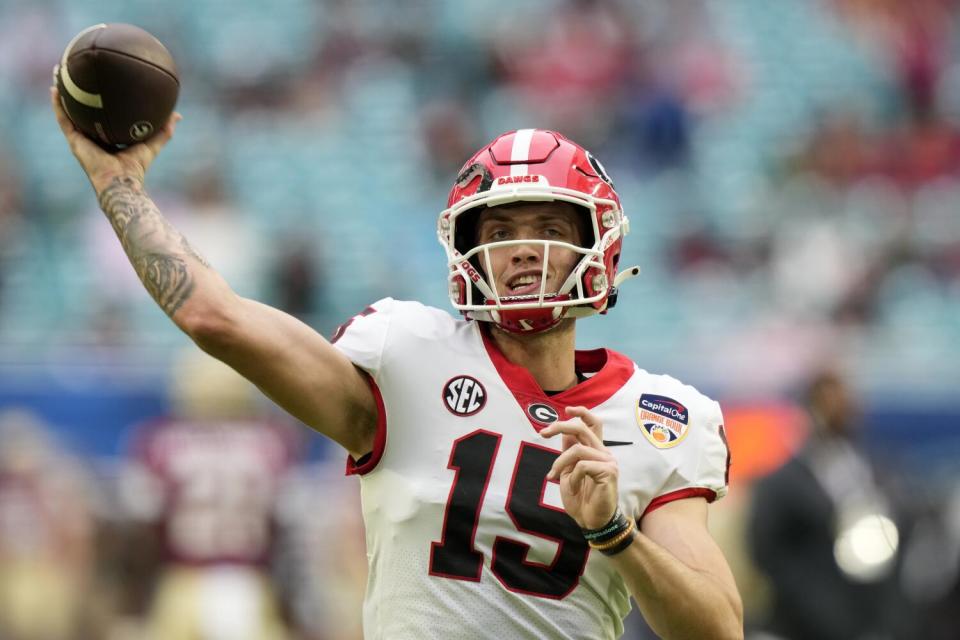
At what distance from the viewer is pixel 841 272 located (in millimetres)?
11008

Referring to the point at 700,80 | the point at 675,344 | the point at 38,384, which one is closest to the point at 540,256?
the point at 38,384

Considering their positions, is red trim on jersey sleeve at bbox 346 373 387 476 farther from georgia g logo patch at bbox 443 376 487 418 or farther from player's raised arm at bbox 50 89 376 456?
georgia g logo patch at bbox 443 376 487 418

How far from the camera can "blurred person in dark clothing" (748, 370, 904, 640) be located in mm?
7395

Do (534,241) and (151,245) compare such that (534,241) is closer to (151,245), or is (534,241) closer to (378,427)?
(378,427)

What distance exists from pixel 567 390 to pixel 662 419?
224mm

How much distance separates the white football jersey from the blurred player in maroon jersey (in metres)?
4.73

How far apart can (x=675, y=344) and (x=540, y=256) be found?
7302 millimetres

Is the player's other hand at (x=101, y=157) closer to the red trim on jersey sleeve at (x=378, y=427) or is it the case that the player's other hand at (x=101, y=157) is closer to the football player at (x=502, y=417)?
the football player at (x=502, y=417)

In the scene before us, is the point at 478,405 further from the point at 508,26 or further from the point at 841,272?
the point at 508,26

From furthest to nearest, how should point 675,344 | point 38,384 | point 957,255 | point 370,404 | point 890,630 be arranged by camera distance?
point 957,255 < point 675,344 < point 38,384 < point 890,630 < point 370,404

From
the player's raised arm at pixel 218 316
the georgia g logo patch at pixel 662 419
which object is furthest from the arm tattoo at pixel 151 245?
the georgia g logo patch at pixel 662 419

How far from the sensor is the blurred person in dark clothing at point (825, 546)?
7395 mm

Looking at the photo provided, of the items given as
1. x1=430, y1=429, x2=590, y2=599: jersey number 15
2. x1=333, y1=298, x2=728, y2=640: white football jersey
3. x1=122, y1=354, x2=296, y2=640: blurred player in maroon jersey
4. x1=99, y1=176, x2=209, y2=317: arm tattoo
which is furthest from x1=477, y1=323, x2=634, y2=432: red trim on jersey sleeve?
x1=122, y1=354, x2=296, y2=640: blurred player in maroon jersey

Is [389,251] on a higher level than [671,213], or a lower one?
lower
